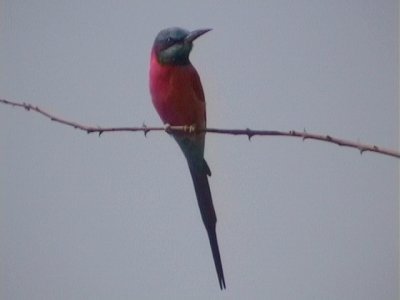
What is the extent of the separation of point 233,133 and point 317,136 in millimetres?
128

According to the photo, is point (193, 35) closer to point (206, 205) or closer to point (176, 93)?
point (176, 93)

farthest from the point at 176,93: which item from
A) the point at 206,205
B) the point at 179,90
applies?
the point at 206,205

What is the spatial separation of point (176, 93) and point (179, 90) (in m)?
0.01

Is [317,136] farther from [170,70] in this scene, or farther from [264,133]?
[170,70]

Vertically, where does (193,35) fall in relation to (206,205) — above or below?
above

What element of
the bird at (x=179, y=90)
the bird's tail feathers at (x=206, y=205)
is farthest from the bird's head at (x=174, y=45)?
the bird's tail feathers at (x=206, y=205)

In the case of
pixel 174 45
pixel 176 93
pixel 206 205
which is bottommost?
pixel 206 205

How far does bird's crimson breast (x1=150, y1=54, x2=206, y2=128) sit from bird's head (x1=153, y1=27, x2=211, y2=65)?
0.01 meters

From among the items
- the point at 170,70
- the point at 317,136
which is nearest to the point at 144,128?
the point at 317,136

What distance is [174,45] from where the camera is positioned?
4.15 ft

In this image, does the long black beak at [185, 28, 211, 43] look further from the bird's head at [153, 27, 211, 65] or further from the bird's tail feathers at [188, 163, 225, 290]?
the bird's tail feathers at [188, 163, 225, 290]

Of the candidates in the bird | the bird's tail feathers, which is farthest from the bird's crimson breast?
the bird's tail feathers

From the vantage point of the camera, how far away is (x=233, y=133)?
74cm

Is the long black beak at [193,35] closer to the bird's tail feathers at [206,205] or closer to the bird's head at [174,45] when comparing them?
the bird's head at [174,45]
